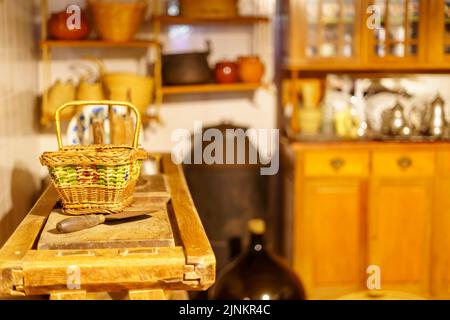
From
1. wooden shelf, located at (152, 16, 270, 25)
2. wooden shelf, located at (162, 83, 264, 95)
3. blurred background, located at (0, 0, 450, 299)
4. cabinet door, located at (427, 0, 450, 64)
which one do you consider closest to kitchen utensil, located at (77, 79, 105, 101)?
blurred background, located at (0, 0, 450, 299)

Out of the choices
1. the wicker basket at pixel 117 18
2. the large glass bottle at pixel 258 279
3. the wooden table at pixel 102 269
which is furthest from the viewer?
the wicker basket at pixel 117 18

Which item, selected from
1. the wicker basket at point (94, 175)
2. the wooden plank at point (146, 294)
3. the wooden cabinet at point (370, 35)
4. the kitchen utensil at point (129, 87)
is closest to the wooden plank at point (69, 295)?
the wooden plank at point (146, 294)

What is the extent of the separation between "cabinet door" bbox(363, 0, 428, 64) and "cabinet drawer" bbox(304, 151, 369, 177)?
23.6 inches

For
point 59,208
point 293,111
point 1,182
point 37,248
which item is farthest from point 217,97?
point 37,248

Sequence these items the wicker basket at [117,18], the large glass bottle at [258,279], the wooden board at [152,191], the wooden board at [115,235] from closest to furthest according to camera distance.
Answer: the wooden board at [115,235], the wooden board at [152,191], the large glass bottle at [258,279], the wicker basket at [117,18]

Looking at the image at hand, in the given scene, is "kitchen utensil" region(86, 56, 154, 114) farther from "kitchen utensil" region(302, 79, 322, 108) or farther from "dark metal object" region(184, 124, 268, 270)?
"kitchen utensil" region(302, 79, 322, 108)

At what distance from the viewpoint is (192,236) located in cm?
166

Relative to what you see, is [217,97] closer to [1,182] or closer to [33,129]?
[33,129]

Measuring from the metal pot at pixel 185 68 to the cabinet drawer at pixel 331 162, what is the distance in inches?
29.9

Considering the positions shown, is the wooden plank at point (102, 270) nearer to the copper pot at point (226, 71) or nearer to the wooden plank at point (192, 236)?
the wooden plank at point (192, 236)

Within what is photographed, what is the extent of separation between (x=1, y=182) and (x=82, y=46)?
4.50 ft

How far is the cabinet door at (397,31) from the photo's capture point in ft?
13.0

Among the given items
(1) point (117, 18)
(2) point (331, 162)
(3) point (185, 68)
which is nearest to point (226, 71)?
(3) point (185, 68)
